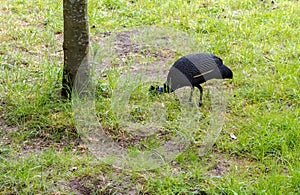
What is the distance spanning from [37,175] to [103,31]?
257 centimetres

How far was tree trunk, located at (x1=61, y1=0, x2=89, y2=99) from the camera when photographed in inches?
141

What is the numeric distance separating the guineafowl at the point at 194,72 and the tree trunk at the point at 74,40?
74cm

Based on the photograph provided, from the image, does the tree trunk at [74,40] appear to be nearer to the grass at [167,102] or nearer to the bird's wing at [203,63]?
the grass at [167,102]

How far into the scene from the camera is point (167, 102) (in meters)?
3.84

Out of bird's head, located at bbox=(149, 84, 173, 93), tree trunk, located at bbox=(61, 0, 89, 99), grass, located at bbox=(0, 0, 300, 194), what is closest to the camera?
grass, located at bbox=(0, 0, 300, 194)

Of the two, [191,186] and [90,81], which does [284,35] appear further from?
[191,186]

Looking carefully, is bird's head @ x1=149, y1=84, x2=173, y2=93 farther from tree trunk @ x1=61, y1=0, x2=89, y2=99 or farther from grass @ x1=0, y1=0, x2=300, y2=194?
tree trunk @ x1=61, y1=0, x2=89, y2=99

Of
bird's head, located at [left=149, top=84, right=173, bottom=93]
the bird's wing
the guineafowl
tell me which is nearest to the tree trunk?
bird's head, located at [left=149, top=84, right=173, bottom=93]

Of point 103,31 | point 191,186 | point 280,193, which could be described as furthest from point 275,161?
point 103,31

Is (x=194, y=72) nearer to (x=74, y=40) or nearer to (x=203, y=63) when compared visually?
(x=203, y=63)

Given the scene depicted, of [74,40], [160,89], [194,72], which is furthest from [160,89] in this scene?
[74,40]

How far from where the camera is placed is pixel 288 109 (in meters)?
3.78

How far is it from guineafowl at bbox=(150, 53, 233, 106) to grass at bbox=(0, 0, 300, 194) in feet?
0.61

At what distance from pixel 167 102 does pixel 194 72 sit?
1.20 ft
